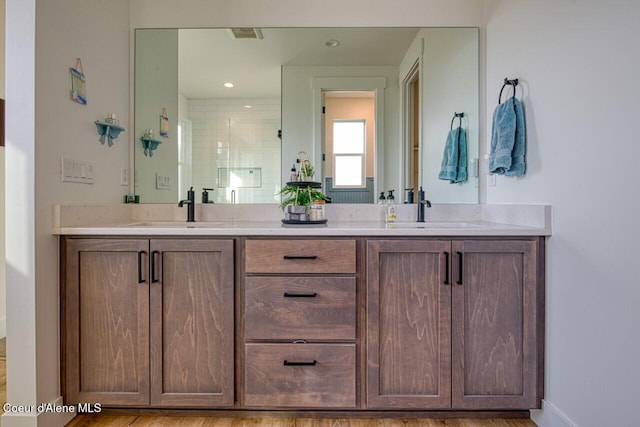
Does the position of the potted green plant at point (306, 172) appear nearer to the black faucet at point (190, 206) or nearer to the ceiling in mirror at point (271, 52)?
the ceiling in mirror at point (271, 52)

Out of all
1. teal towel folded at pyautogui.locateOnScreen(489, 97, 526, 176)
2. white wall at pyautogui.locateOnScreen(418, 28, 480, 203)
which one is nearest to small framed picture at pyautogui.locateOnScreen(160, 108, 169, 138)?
white wall at pyautogui.locateOnScreen(418, 28, 480, 203)

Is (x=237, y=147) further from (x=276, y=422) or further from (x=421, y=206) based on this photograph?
(x=276, y=422)

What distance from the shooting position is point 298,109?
2.20m

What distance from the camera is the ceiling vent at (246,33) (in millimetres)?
2170

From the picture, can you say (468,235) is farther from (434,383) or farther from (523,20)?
(523,20)

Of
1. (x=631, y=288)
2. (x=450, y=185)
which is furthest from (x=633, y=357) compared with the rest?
(x=450, y=185)

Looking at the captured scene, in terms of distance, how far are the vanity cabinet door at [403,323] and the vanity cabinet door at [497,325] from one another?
102 mm

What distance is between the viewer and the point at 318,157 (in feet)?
7.23

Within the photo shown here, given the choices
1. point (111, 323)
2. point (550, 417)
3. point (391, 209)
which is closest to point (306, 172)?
point (391, 209)

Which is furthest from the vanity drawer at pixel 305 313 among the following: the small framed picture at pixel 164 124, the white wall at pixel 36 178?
the small framed picture at pixel 164 124

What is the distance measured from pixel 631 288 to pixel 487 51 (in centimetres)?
156

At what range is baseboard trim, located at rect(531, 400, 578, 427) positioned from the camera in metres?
1.45

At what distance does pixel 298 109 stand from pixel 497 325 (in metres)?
1.61

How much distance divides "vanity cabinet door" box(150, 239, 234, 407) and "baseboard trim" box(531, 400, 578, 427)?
1.39 meters
